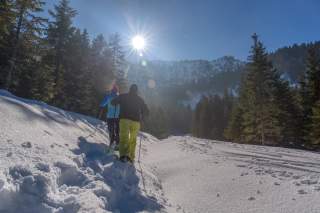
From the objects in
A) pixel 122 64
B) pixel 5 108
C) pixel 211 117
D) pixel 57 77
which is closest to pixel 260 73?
pixel 122 64

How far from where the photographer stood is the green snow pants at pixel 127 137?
729 centimetres

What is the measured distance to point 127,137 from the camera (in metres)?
7.33

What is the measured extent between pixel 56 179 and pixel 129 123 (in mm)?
3276

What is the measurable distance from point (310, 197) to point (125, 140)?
4.66 meters

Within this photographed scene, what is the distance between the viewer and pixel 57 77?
2664 cm

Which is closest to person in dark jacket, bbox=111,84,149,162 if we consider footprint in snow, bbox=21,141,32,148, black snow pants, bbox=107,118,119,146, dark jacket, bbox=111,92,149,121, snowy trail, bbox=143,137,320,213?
dark jacket, bbox=111,92,149,121

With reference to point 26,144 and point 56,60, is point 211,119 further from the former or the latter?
point 26,144

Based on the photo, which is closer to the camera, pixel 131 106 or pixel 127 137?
pixel 127 137

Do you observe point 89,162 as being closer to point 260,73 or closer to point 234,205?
point 234,205

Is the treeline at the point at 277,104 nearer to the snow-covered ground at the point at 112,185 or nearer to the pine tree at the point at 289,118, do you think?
the pine tree at the point at 289,118

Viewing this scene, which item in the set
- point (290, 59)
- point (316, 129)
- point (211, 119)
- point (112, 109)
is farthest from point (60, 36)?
point (290, 59)

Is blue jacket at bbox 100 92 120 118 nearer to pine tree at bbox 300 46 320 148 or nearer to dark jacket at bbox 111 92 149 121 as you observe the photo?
dark jacket at bbox 111 92 149 121

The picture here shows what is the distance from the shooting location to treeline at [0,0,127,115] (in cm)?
2016

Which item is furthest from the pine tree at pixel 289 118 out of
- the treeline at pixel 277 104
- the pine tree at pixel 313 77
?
the pine tree at pixel 313 77
